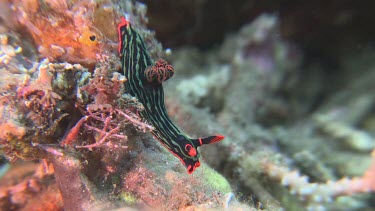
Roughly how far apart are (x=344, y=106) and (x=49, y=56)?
5.16 meters

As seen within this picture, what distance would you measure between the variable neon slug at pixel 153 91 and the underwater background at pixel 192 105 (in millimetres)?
16

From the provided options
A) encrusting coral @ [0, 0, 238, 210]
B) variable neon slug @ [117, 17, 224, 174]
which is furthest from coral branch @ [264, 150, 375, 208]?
variable neon slug @ [117, 17, 224, 174]

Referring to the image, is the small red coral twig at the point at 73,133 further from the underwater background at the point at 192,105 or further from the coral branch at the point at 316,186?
the coral branch at the point at 316,186

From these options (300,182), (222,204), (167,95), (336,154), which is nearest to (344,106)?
(336,154)

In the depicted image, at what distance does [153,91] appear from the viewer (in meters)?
2.18

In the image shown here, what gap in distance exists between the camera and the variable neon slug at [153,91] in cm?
198

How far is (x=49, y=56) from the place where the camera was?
2.24 m

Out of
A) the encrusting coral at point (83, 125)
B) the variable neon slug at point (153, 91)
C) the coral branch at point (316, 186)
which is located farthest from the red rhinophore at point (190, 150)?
the coral branch at point (316, 186)

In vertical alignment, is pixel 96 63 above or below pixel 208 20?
below

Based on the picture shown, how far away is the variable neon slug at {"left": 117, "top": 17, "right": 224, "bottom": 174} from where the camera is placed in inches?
78.1

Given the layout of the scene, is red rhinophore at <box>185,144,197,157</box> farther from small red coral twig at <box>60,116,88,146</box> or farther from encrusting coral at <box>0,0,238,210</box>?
small red coral twig at <box>60,116,88,146</box>

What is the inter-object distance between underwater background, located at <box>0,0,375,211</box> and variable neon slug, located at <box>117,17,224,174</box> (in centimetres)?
2

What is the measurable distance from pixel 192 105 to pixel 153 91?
1616 mm

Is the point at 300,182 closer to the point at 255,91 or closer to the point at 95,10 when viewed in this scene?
the point at 255,91
